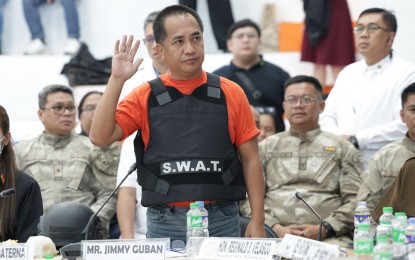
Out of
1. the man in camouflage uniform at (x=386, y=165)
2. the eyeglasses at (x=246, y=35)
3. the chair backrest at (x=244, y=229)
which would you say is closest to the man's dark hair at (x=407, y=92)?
the man in camouflage uniform at (x=386, y=165)

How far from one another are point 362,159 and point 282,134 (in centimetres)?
50

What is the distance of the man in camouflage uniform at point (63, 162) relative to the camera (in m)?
5.30

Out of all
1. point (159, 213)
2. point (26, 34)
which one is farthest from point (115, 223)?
point (26, 34)

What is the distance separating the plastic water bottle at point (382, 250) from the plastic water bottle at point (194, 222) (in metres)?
0.67

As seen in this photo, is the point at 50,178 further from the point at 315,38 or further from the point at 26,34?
the point at 26,34

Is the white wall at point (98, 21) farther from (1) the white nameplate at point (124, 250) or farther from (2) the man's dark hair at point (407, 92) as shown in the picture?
(1) the white nameplate at point (124, 250)

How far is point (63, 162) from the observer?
5398 millimetres

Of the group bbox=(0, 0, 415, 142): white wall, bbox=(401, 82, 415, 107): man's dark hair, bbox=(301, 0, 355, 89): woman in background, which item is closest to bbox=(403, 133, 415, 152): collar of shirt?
bbox=(401, 82, 415, 107): man's dark hair

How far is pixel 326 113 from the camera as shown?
555 centimetres

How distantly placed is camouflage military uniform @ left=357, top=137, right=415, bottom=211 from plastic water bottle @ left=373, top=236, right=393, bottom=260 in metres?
1.62

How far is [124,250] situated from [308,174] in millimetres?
1971

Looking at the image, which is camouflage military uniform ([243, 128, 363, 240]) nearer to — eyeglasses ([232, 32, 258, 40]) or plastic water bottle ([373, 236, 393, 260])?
eyeglasses ([232, 32, 258, 40])

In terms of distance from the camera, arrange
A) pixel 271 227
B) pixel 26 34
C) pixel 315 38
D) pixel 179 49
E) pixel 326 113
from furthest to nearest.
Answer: pixel 26 34, pixel 315 38, pixel 326 113, pixel 271 227, pixel 179 49

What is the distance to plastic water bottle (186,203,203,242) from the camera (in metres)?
3.25
